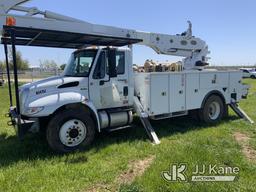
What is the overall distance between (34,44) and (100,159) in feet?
12.6

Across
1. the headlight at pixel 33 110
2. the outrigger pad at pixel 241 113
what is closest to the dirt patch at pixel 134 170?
the headlight at pixel 33 110

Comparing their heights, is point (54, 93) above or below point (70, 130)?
above

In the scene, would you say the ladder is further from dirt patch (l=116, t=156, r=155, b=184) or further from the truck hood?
the truck hood

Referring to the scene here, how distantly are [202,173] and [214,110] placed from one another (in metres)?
4.64

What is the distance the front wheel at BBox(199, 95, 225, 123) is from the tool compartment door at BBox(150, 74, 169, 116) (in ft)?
5.51

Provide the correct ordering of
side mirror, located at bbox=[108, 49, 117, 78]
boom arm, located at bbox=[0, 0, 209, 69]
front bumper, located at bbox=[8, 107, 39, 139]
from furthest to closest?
side mirror, located at bbox=[108, 49, 117, 78]
boom arm, located at bbox=[0, 0, 209, 69]
front bumper, located at bbox=[8, 107, 39, 139]

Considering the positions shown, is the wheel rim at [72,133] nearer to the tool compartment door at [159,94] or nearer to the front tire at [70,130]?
the front tire at [70,130]

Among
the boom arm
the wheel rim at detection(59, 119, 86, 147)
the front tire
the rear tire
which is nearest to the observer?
the front tire

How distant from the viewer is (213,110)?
29.0 feet

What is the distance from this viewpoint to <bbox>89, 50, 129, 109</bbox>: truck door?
634cm

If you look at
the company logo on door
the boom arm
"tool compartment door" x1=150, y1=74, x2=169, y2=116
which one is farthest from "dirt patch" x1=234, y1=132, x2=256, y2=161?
the boom arm

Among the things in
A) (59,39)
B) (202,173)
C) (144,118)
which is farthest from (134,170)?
(59,39)

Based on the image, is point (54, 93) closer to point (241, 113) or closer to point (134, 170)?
point (134, 170)

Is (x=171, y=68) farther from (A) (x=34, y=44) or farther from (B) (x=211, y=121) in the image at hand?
(A) (x=34, y=44)
